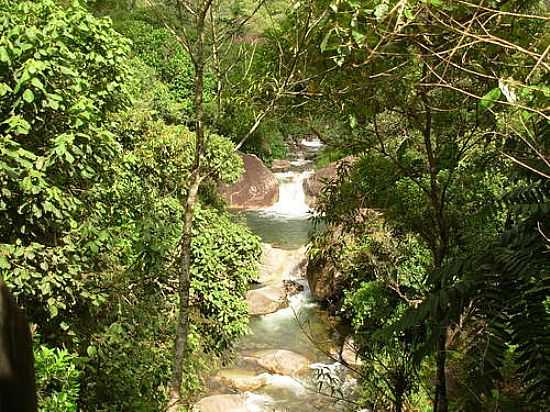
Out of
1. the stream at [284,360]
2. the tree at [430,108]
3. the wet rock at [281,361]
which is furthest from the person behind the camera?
the wet rock at [281,361]

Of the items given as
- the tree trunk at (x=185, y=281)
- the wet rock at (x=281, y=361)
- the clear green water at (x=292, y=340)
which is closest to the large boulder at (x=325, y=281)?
the clear green water at (x=292, y=340)

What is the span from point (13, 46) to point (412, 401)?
6089 mm

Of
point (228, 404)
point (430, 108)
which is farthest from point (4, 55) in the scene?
point (228, 404)

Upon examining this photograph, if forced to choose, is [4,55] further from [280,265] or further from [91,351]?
[280,265]

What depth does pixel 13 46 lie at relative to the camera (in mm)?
3963

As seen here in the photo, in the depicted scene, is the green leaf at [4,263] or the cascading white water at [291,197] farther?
the cascading white water at [291,197]

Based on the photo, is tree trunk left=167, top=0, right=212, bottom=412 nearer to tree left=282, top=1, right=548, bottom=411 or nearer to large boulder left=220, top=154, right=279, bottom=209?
tree left=282, top=1, right=548, bottom=411

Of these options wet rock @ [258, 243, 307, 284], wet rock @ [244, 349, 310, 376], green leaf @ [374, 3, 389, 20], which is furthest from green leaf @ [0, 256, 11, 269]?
wet rock @ [258, 243, 307, 284]

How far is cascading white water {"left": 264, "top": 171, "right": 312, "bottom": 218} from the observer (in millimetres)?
18859

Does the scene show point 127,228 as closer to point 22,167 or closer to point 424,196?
point 22,167

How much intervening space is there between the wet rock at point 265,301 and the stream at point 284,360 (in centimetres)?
14

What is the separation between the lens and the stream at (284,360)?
29.0ft

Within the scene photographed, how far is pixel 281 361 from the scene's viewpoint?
1005 centimetres

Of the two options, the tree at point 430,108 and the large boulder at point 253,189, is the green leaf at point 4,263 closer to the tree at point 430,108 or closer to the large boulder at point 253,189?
the tree at point 430,108
